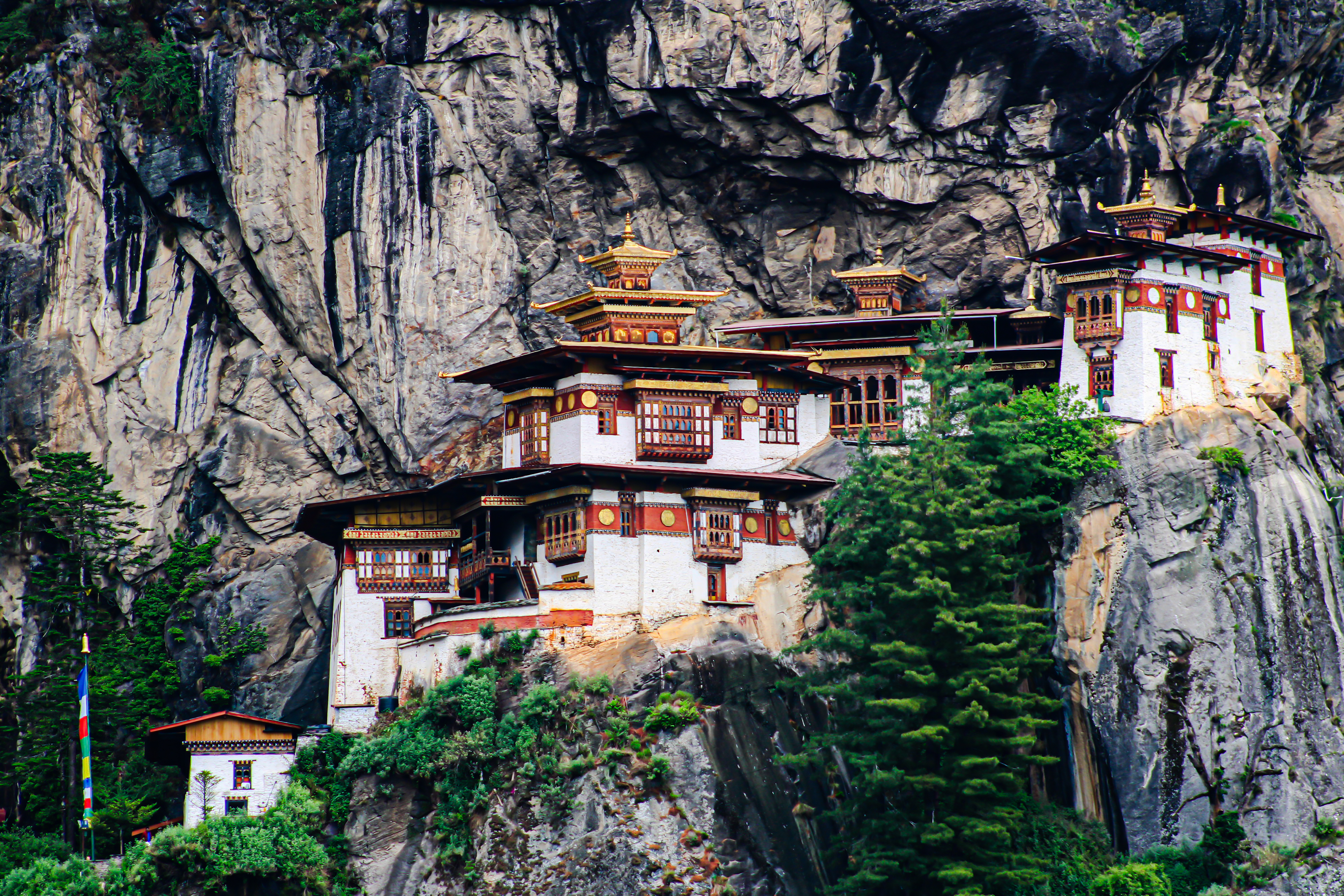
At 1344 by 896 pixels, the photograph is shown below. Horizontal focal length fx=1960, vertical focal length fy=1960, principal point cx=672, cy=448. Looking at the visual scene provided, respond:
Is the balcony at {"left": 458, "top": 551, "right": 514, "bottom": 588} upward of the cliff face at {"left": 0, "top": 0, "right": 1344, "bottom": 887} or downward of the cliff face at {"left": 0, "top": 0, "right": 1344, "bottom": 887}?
downward

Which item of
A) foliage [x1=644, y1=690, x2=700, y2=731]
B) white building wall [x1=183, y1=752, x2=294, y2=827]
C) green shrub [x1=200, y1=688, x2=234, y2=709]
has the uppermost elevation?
green shrub [x1=200, y1=688, x2=234, y2=709]

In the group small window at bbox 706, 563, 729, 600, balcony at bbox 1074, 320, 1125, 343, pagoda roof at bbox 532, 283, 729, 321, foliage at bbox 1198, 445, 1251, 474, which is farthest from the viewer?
pagoda roof at bbox 532, 283, 729, 321

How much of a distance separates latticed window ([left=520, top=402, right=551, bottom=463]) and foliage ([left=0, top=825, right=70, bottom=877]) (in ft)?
65.1

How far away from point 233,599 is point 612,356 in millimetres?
17983

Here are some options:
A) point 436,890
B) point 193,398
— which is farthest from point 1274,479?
point 193,398

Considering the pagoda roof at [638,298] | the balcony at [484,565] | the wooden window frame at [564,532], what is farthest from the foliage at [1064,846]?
the pagoda roof at [638,298]

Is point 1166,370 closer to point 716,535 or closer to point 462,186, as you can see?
point 716,535

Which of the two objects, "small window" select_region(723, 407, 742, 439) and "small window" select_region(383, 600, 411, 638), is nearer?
"small window" select_region(383, 600, 411, 638)

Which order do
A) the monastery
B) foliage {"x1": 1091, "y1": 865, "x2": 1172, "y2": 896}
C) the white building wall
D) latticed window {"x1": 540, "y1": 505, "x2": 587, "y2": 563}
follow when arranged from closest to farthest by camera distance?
foliage {"x1": 1091, "y1": 865, "x2": 1172, "y2": 896}
the white building wall
latticed window {"x1": 540, "y1": 505, "x2": 587, "y2": 563}
the monastery

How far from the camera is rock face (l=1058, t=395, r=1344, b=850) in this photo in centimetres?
5750

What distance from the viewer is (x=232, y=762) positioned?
6094cm

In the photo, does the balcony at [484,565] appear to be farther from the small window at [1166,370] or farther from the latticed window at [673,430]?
the small window at [1166,370]

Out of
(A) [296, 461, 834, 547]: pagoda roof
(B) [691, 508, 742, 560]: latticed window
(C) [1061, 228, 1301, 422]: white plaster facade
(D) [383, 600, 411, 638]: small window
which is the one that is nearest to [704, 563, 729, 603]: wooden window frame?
(B) [691, 508, 742, 560]: latticed window

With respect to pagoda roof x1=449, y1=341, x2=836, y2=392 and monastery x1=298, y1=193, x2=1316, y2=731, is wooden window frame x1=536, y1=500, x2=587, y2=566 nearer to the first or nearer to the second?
monastery x1=298, y1=193, x2=1316, y2=731
